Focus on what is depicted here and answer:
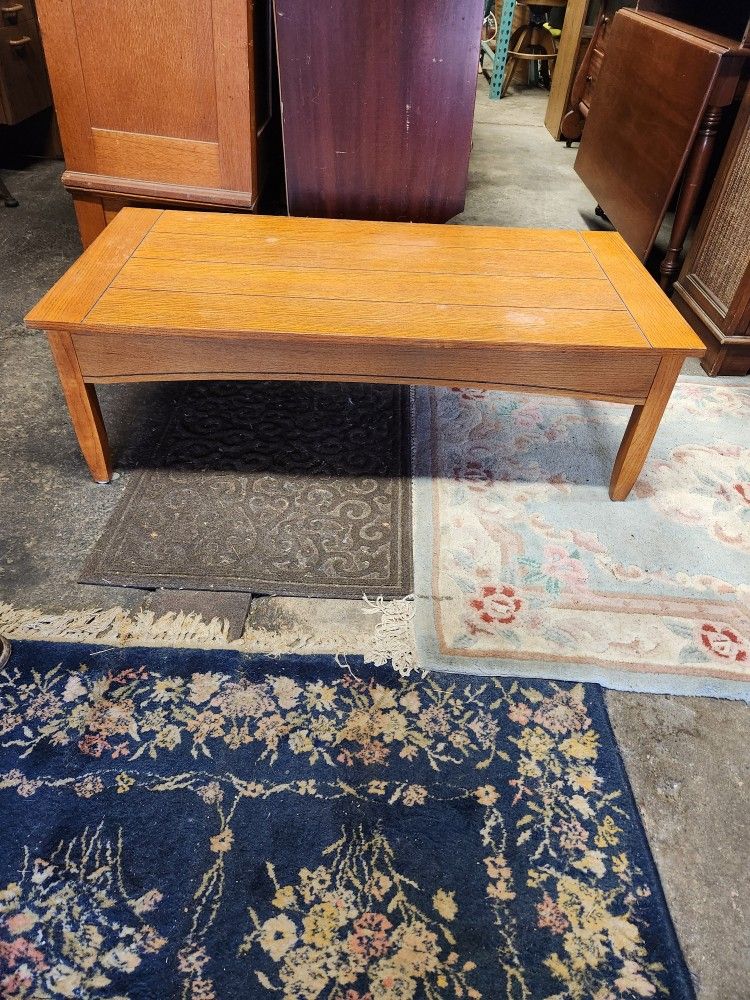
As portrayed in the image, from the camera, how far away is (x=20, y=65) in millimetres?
3113

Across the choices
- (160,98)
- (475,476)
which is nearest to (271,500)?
(475,476)

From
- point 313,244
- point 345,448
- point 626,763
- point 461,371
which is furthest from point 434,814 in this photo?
point 313,244

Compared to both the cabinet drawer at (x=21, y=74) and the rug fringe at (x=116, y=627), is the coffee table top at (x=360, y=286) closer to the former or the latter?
the rug fringe at (x=116, y=627)

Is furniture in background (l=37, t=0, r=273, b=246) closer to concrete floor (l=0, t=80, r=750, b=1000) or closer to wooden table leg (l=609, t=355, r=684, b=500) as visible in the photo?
concrete floor (l=0, t=80, r=750, b=1000)

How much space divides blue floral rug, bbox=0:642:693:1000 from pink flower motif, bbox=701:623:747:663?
1.05ft

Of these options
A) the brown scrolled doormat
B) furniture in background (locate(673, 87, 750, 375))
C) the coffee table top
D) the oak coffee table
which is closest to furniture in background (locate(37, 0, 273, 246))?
the coffee table top

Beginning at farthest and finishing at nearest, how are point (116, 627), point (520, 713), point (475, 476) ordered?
point (475, 476) → point (116, 627) → point (520, 713)

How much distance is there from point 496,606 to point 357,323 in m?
0.67

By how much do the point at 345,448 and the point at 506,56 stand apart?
479 centimetres

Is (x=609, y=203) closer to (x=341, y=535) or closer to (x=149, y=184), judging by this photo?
(x=149, y=184)

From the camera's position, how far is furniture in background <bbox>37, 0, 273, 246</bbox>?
191 centimetres

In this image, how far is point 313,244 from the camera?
1.75 meters

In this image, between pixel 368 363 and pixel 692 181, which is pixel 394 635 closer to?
pixel 368 363

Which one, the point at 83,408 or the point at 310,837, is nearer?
the point at 310,837
